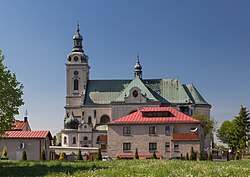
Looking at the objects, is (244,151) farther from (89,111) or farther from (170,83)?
(89,111)

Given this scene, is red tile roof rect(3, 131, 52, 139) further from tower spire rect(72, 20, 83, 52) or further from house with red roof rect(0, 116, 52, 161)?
tower spire rect(72, 20, 83, 52)

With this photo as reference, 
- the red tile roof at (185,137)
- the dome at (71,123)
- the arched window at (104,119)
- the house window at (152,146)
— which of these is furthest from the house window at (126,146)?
the arched window at (104,119)

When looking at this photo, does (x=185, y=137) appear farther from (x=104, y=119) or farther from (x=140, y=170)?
(x=104, y=119)

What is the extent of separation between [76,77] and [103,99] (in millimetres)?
9166

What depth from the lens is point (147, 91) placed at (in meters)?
109

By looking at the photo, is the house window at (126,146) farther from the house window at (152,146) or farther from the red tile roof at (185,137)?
the red tile roof at (185,137)

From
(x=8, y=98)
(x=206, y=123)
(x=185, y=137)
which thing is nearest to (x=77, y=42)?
(x=206, y=123)

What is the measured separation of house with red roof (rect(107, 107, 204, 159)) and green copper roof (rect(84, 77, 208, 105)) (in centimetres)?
3676

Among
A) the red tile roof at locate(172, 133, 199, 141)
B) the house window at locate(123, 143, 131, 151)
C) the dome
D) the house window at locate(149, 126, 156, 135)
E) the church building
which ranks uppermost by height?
the church building

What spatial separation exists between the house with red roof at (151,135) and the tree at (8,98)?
36956mm

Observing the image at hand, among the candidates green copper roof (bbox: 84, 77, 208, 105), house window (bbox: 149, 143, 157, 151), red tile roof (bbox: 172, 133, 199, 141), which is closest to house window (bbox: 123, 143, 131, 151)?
house window (bbox: 149, 143, 157, 151)

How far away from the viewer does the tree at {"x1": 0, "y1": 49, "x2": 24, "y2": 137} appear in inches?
1259

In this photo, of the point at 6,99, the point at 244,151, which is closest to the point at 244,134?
the point at 244,151

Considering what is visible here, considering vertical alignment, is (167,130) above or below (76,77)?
below
